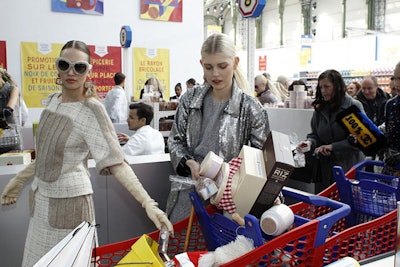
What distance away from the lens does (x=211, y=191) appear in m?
1.46

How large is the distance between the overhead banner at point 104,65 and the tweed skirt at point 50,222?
820cm

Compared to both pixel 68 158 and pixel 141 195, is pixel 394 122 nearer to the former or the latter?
pixel 141 195

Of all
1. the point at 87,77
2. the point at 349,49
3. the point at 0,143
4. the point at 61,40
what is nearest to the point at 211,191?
the point at 87,77

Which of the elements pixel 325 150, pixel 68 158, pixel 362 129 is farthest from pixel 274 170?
pixel 325 150

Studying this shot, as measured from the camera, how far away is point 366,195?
2.11 meters

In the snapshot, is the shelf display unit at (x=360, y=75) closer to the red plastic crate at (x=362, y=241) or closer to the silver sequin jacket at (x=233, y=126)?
the silver sequin jacket at (x=233, y=126)

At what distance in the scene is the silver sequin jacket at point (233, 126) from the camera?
1.93 meters

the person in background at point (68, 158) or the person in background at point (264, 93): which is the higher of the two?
the person in background at point (264, 93)

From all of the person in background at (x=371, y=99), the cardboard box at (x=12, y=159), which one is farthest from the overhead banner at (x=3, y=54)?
the person in background at (x=371, y=99)

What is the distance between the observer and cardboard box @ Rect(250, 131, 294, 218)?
1.32 metres

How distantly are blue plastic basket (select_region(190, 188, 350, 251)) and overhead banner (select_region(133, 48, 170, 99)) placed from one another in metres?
8.53

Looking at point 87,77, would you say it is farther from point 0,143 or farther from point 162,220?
point 0,143

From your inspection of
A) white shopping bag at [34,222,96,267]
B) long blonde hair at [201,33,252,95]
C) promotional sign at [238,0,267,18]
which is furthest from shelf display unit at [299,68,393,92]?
white shopping bag at [34,222,96,267]

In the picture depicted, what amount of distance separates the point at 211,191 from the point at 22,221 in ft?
4.27
